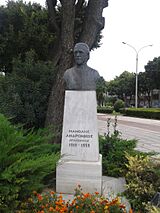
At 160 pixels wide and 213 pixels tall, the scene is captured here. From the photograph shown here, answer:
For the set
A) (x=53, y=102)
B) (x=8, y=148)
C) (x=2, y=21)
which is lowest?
(x=8, y=148)

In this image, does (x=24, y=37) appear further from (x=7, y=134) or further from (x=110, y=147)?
(x=7, y=134)

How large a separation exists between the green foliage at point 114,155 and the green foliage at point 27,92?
2529 mm

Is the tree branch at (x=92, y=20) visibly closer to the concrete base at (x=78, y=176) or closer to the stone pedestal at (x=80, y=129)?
the stone pedestal at (x=80, y=129)

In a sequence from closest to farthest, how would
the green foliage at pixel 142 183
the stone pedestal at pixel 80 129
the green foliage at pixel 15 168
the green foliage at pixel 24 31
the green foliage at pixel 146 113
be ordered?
the green foliage at pixel 15 168
the green foliage at pixel 142 183
the stone pedestal at pixel 80 129
the green foliage at pixel 24 31
the green foliage at pixel 146 113

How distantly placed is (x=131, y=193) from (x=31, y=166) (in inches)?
80.7

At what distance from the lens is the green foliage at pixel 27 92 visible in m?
7.54

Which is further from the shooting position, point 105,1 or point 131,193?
point 105,1

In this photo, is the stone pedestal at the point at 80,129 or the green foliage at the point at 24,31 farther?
the green foliage at the point at 24,31

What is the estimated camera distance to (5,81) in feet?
26.3

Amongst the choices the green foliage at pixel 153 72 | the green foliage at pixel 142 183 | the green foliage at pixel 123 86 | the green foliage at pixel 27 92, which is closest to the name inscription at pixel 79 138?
the green foliage at pixel 142 183

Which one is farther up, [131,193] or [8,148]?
[8,148]

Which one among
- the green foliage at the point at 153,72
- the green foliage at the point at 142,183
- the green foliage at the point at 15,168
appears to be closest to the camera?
the green foliage at the point at 15,168

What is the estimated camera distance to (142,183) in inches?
166

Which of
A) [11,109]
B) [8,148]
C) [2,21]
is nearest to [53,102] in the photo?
[11,109]
